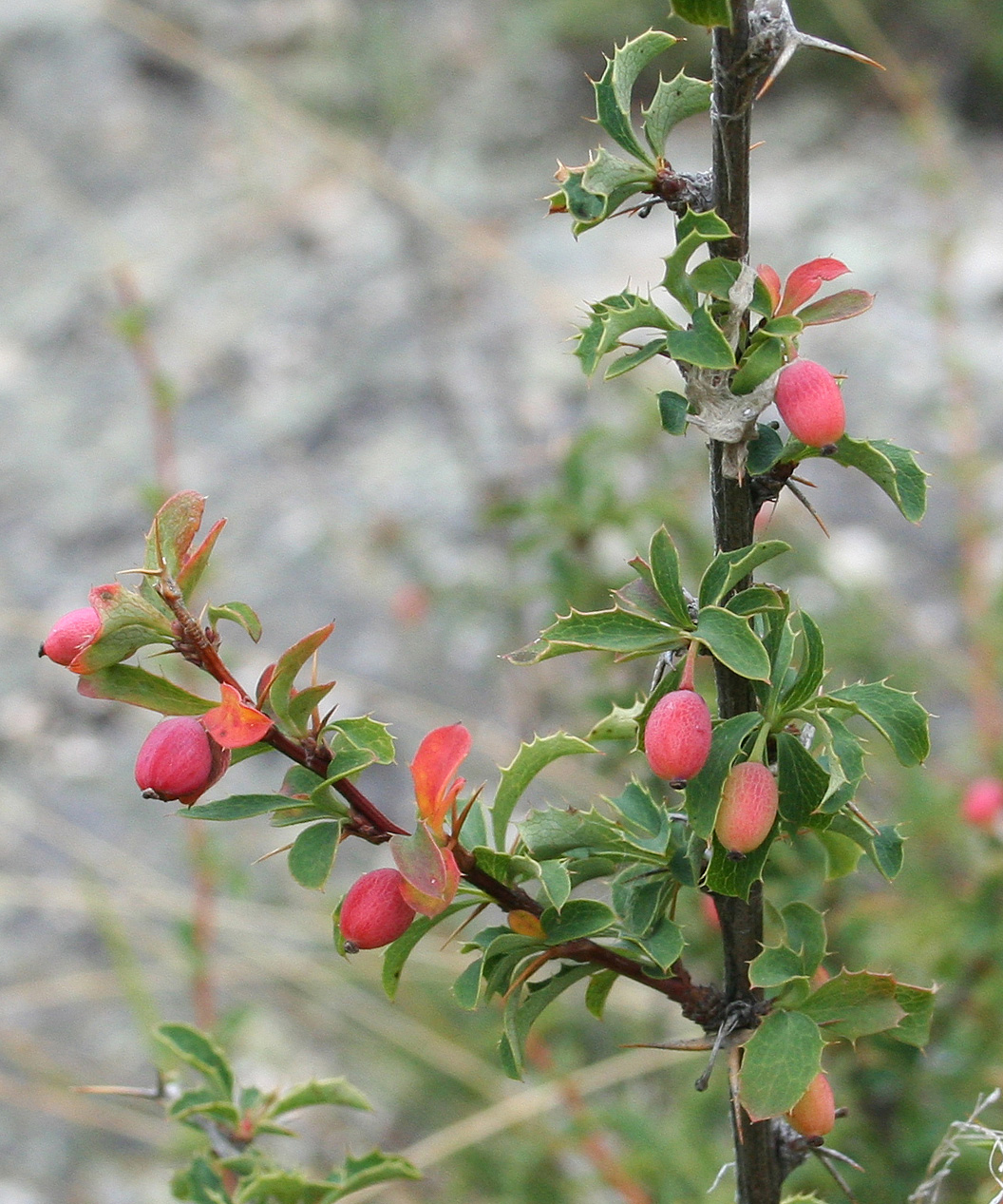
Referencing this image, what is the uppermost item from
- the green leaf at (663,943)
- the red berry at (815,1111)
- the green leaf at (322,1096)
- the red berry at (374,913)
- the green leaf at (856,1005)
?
the red berry at (374,913)

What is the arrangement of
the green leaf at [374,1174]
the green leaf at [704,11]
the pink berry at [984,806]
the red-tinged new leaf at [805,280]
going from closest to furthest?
the green leaf at [704,11] < the red-tinged new leaf at [805,280] < the green leaf at [374,1174] < the pink berry at [984,806]

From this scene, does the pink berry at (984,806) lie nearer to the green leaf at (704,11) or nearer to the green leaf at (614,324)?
the green leaf at (614,324)

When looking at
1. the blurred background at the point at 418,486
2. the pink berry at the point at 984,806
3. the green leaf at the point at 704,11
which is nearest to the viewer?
the green leaf at the point at 704,11

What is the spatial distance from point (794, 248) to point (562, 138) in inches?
41.8

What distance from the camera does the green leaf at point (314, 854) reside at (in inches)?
21.5

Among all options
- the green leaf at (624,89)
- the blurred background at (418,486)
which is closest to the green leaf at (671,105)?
the green leaf at (624,89)

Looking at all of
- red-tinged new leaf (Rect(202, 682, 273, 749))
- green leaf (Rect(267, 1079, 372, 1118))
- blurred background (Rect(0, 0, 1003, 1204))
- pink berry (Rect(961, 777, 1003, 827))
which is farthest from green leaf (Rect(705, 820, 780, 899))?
pink berry (Rect(961, 777, 1003, 827))

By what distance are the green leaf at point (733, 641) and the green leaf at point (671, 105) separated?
0.23 meters

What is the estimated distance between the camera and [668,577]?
0.56 meters

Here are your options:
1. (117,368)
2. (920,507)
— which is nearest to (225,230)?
(117,368)

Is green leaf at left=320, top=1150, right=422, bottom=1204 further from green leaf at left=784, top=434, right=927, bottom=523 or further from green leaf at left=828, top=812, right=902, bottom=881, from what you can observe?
green leaf at left=784, top=434, right=927, bottom=523

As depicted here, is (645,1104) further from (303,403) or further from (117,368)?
(117,368)

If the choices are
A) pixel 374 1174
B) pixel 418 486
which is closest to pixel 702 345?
pixel 374 1174

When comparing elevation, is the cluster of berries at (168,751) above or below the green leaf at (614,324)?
below
